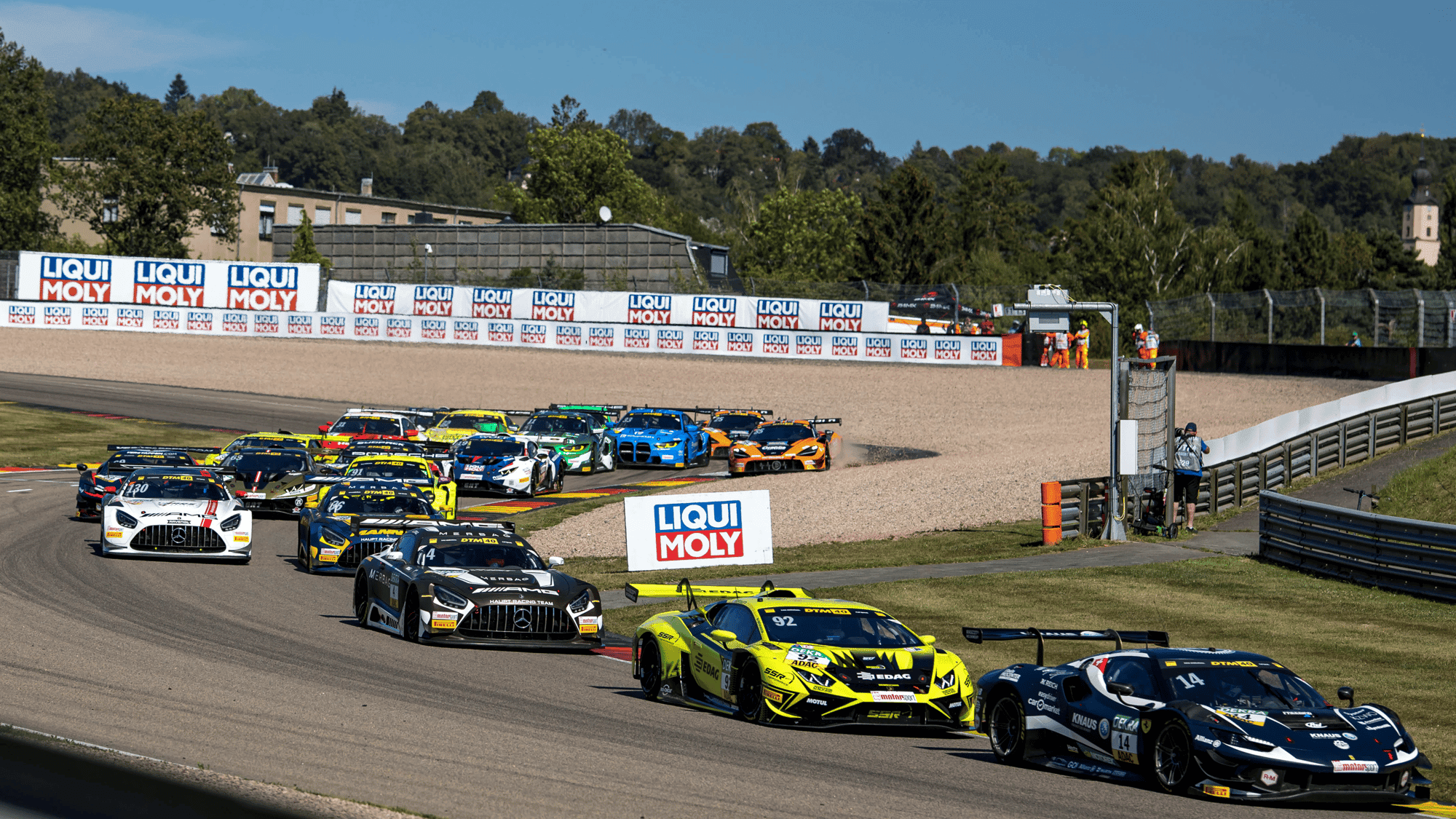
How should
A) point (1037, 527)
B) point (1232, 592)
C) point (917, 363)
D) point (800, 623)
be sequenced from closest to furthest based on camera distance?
point (800, 623) < point (1232, 592) < point (1037, 527) < point (917, 363)

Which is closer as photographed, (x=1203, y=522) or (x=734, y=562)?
(x=734, y=562)

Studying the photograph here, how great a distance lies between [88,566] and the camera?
72.7 feet

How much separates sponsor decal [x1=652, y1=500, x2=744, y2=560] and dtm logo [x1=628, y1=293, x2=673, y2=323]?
114 ft

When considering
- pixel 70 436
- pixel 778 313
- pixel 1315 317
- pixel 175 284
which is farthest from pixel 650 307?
pixel 1315 317

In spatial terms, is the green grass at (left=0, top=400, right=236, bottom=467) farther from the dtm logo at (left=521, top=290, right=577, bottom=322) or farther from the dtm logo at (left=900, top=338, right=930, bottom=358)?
→ the dtm logo at (left=900, top=338, right=930, bottom=358)

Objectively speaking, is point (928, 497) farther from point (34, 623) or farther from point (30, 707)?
point (30, 707)

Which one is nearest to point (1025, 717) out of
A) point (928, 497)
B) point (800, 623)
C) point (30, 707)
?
point (800, 623)

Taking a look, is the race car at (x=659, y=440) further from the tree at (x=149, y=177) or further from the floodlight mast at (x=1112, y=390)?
the tree at (x=149, y=177)

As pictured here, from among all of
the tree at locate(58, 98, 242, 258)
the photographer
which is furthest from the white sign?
the tree at locate(58, 98, 242, 258)

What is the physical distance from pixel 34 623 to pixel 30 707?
5.37m

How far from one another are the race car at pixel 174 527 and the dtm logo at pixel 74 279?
40894 mm

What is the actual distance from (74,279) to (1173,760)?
59196mm

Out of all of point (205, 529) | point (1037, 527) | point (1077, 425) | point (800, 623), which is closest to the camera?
point (800, 623)

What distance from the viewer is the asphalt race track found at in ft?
31.5
